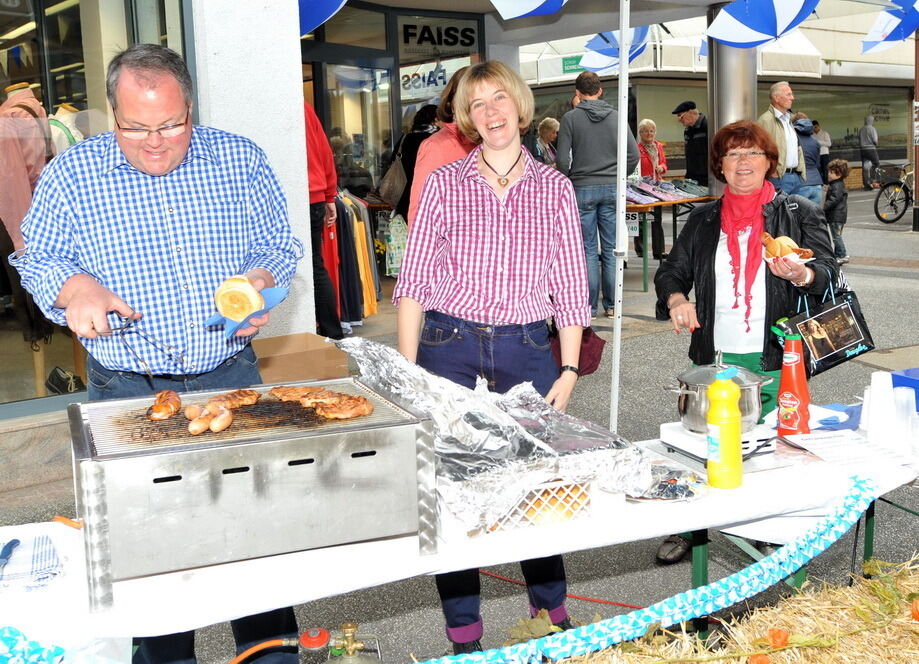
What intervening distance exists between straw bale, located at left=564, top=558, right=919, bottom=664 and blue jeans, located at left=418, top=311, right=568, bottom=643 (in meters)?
0.51

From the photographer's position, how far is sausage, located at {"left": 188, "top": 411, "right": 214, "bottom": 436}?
187 centimetres

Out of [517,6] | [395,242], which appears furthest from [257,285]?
[395,242]

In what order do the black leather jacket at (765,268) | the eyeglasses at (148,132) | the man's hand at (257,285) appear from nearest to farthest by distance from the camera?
the man's hand at (257,285) < the eyeglasses at (148,132) < the black leather jacket at (765,268)

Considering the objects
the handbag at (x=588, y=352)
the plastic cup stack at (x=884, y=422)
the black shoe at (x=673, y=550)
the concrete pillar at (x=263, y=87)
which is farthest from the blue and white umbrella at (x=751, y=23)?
the plastic cup stack at (x=884, y=422)

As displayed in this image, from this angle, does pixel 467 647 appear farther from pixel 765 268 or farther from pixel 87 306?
pixel 765 268

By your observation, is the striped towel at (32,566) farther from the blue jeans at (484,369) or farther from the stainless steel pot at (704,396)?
the stainless steel pot at (704,396)

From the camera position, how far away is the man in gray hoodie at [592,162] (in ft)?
28.9

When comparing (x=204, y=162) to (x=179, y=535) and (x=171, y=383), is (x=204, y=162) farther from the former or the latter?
(x=179, y=535)

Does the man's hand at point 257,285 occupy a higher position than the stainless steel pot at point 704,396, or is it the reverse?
the man's hand at point 257,285

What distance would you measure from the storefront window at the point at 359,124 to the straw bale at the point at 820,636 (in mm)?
9122

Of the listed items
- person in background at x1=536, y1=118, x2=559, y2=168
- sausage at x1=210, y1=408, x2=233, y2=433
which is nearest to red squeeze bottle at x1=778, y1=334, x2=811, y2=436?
sausage at x1=210, y1=408, x2=233, y2=433

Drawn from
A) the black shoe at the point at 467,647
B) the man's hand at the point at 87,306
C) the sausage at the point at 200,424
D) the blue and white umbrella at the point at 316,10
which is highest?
the blue and white umbrella at the point at 316,10

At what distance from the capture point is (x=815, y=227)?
3512 millimetres

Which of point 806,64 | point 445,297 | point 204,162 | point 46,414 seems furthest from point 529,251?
point 806,64
